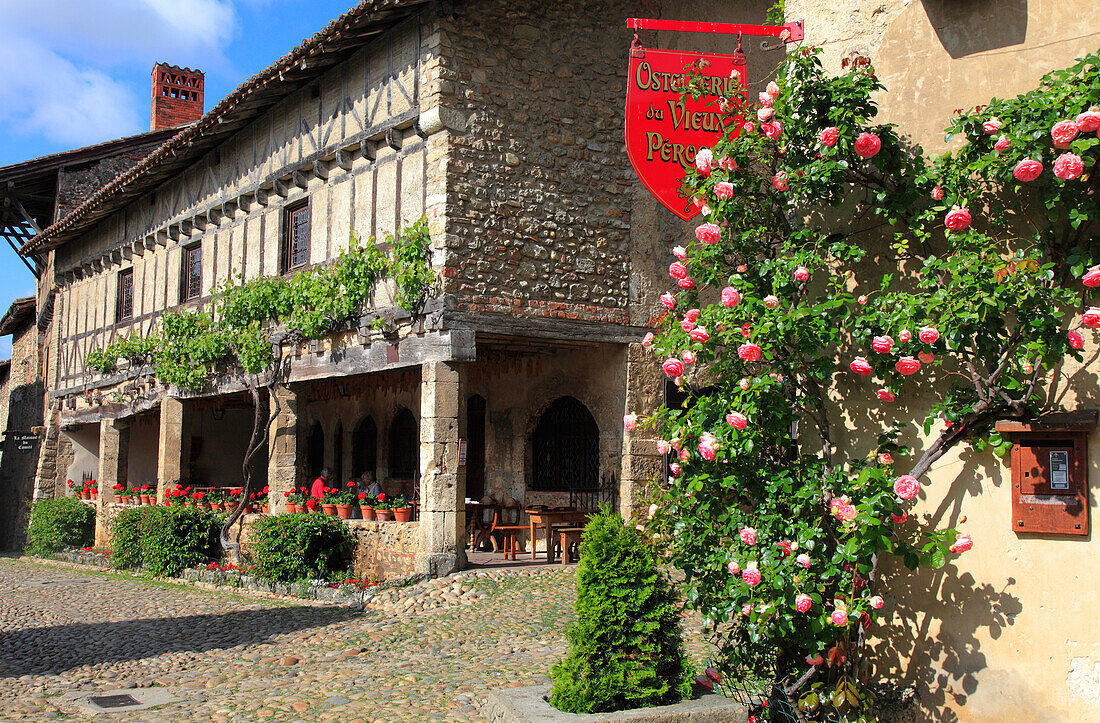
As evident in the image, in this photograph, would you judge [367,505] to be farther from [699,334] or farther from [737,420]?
[737,420]

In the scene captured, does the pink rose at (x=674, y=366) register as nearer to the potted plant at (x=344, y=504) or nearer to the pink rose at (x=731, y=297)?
the pink rose at (x=731, y=297)

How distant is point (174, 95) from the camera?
2384cm

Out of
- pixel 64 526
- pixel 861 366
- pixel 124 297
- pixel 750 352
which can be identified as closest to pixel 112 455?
Answer: pixel 64 526

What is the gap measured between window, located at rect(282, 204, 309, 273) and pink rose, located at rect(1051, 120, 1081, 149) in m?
10.6

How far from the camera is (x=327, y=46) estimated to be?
11.3 metres

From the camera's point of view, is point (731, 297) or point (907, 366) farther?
point (731, 297)

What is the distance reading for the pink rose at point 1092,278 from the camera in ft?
12.5

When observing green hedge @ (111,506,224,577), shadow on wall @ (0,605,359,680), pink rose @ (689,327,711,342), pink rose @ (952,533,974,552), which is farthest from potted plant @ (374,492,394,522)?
pink rose @ (952,533,974,552)

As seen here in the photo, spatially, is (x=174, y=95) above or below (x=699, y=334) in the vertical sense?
above

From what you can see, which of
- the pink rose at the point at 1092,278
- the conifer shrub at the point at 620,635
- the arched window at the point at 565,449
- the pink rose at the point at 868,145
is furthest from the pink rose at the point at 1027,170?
the arched window at the point at 565,449

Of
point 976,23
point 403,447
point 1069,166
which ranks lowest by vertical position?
point 403,447

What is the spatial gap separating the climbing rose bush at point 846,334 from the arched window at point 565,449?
7.38m

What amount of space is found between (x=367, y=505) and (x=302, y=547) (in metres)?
1.01

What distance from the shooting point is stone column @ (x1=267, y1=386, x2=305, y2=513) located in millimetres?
12867
